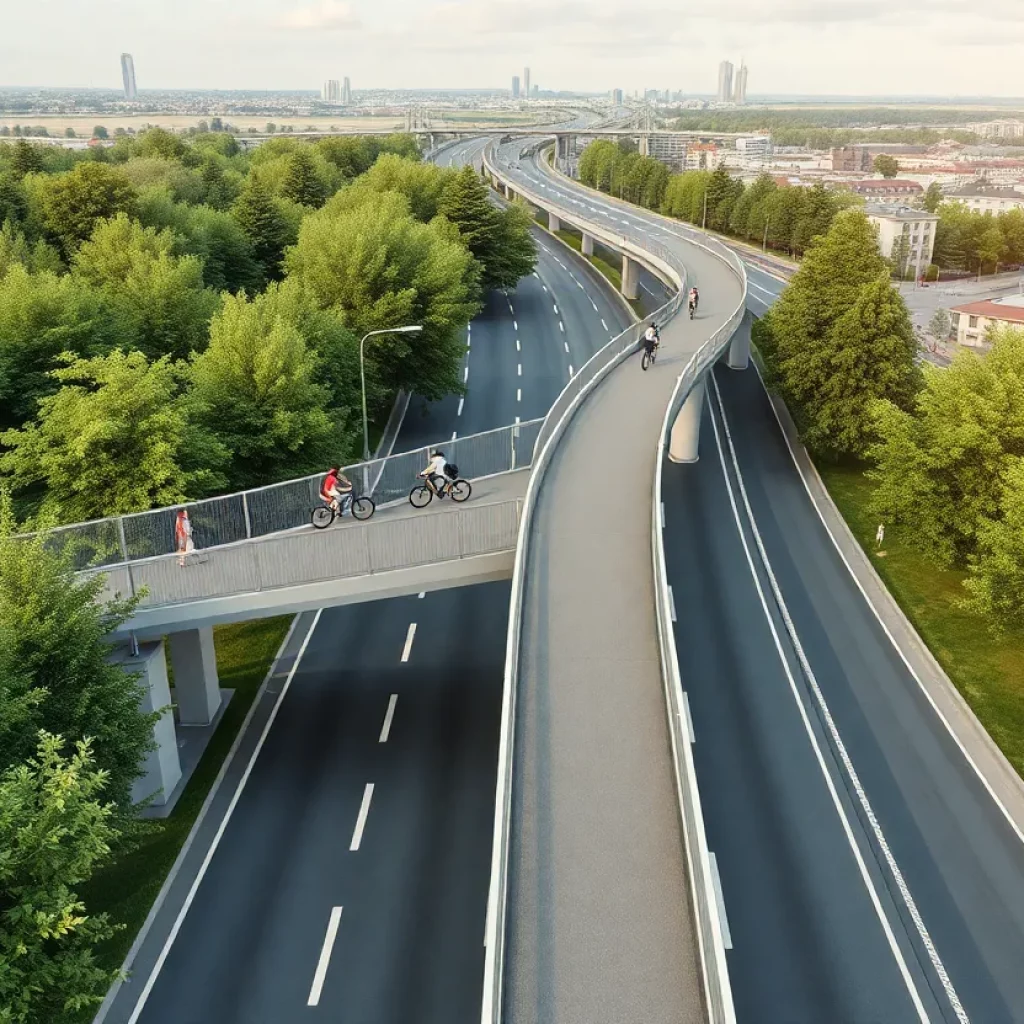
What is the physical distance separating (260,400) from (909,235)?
125 meters

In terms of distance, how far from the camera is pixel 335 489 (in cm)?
2489

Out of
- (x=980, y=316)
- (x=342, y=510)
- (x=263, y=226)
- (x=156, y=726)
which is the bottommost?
(x=980, y=316)

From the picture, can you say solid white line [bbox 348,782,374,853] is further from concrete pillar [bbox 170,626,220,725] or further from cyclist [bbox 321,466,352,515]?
cyclist [bbox 321,466,352,515]

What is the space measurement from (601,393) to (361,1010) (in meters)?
23.0

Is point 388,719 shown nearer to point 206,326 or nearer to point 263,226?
point 206,326

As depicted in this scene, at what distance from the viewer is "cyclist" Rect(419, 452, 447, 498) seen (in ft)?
85.9

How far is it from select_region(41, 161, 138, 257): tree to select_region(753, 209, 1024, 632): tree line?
1588 inches

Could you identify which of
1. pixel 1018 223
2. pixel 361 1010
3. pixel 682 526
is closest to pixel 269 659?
pixel 361 1010

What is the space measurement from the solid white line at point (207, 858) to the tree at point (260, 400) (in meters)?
6.46

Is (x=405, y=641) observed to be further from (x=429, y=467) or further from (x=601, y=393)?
(x=601, y=393)

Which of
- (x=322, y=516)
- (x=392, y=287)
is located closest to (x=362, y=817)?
(x=322, y=516)

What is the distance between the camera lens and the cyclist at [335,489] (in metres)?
24.8

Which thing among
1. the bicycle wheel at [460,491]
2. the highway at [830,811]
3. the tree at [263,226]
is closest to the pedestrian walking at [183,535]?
the bicycle wheel at [460,491]

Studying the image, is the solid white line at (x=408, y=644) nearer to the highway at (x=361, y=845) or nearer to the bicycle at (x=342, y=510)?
the highway at (x=361, y=845)
